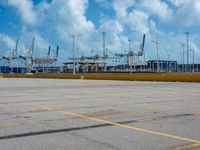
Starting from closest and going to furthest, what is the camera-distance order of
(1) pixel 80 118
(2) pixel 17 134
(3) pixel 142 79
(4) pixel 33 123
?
(2) pixel 17 134 < (4) pixel 33 123 < (1) pixel 80 118 < (3) pixel 142 79

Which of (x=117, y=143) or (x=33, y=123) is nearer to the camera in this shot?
(x=117, y=143)

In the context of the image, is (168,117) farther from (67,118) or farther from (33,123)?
(33,123)

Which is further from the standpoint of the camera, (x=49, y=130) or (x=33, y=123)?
(x=33, y=123)

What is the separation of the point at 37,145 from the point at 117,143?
1578 mm

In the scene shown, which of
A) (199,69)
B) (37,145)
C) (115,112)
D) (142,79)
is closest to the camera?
(37,145)

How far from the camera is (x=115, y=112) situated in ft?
39.1

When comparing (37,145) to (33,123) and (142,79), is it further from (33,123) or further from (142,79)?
(142,79)

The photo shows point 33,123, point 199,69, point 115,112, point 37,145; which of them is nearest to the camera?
point 37,145

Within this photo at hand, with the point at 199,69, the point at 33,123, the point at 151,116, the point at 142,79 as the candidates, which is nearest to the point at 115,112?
the point at 151,116

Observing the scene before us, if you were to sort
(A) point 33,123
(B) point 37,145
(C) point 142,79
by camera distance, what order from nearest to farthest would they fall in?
(B) point 37,145
(A) point 33,123
(C) point 142,79

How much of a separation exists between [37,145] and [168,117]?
4915mm

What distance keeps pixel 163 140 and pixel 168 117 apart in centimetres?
340

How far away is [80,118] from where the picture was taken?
10.6 meters

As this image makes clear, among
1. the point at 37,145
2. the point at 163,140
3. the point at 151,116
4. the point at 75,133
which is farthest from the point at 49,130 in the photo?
the point at 151,116
